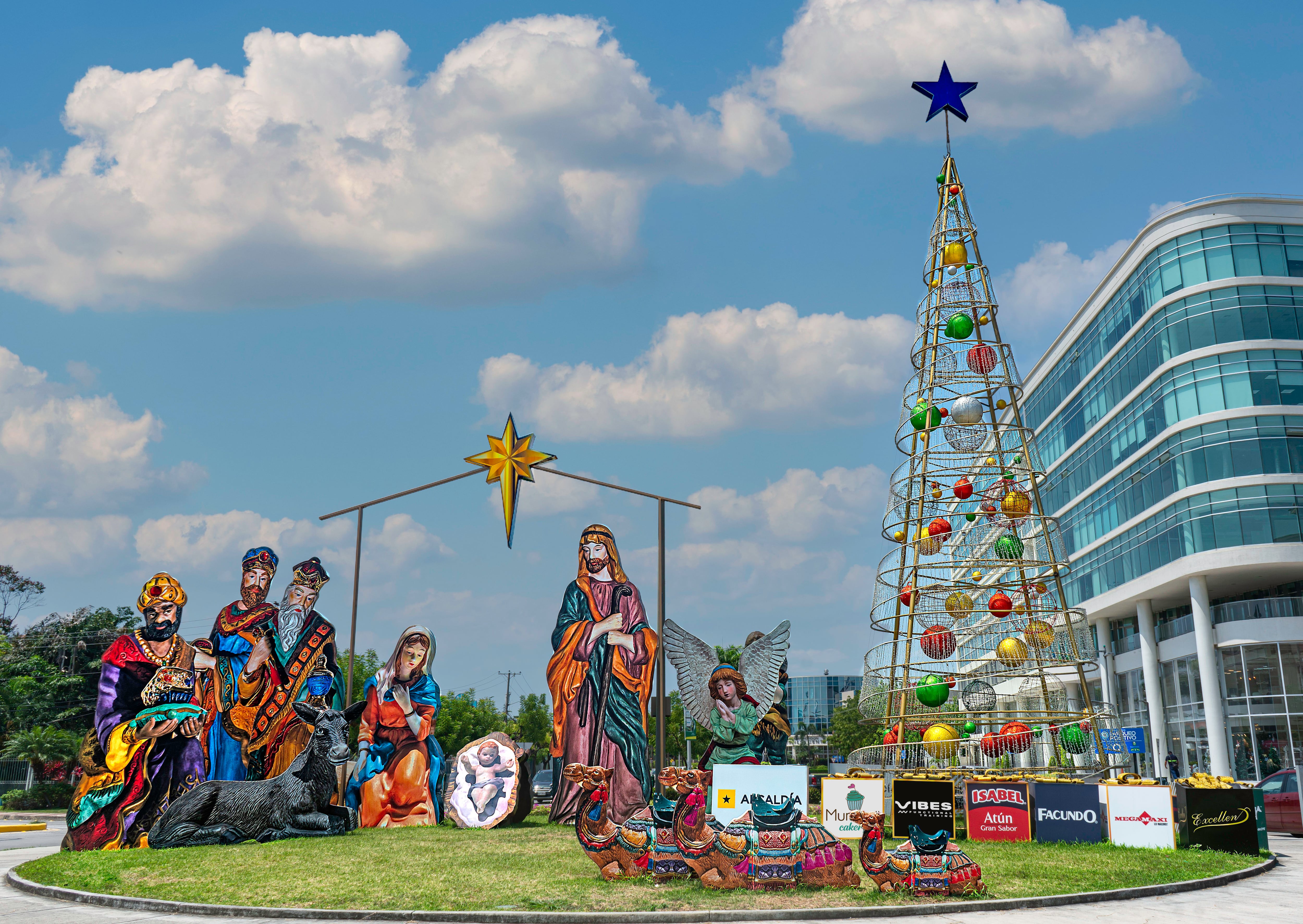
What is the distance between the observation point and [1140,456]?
4412cm

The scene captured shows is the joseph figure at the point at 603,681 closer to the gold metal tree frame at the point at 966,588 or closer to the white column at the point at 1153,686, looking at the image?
the gold metal tree frame at the point at 966,588

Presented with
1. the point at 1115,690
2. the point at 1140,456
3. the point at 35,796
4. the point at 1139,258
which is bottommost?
the point at 35,796

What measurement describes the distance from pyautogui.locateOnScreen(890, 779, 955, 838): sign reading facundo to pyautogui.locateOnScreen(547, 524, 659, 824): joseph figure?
635cm

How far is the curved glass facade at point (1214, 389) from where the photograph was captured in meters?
38.8

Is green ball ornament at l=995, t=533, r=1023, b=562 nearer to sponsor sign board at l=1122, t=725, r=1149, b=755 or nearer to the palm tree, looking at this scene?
sponsor sign board at l=1122, t=725, r=1149, b=755

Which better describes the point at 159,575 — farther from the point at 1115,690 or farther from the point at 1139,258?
the point at 1115,690

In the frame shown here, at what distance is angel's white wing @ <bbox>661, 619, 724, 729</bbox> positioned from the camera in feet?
74.9

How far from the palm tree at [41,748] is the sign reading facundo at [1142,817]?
1746 inches

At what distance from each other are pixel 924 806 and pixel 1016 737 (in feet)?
11.7

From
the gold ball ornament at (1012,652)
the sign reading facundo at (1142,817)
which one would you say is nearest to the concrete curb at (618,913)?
the sign reading facundo at (1142,817)

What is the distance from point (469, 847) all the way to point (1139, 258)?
38.9m

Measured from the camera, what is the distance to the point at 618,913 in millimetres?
11492

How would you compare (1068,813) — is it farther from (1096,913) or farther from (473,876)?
(473,876)

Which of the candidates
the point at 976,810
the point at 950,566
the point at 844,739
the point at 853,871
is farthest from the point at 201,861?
the point at 844,739
